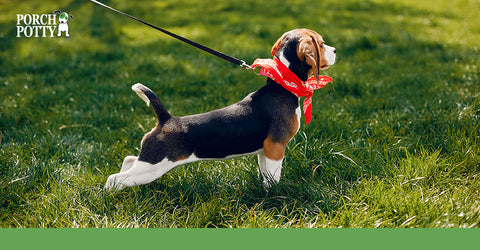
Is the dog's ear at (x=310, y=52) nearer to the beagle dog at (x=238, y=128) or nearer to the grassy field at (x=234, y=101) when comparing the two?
the beagle dog at (x=238, y=128)

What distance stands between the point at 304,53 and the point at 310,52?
0.15 feet

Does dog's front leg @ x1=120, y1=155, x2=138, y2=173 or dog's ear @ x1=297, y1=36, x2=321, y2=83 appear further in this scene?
dog's front leg @ x1=120, y1=155, x2=138, y2=173

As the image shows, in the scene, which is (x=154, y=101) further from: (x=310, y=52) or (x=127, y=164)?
(x=310, y=52)

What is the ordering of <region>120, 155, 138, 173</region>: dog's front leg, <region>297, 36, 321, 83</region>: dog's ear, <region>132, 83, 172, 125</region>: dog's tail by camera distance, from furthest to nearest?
<region>120, 155, 138, 173</region>: dog's front leg < <region>132, 83, 172, 125</region>: dog's tail < <region>297, 36, 321, 83</region>: dog's ear

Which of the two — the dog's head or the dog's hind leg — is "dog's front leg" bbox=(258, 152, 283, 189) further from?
the dog's head

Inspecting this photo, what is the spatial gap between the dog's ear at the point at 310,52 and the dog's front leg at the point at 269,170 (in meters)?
0.71

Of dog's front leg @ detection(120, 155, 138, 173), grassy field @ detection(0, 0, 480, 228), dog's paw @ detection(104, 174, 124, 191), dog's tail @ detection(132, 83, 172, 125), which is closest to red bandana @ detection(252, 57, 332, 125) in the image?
grassy field @ detection(0, 0, 480, 228)

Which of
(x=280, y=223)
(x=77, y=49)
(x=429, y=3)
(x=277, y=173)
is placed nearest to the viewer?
(x=280, y=223)

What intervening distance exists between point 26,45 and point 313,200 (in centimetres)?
697

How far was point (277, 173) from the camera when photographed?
301cm

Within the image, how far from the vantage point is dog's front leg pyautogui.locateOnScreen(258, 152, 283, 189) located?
294 cm

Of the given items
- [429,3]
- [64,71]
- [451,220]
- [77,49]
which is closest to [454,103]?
[451,220]

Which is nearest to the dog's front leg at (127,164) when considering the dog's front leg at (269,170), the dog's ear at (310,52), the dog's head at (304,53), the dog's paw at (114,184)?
the dog's paw at (114,184)

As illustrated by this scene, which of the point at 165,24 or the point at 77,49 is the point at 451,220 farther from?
the point at 165,24
